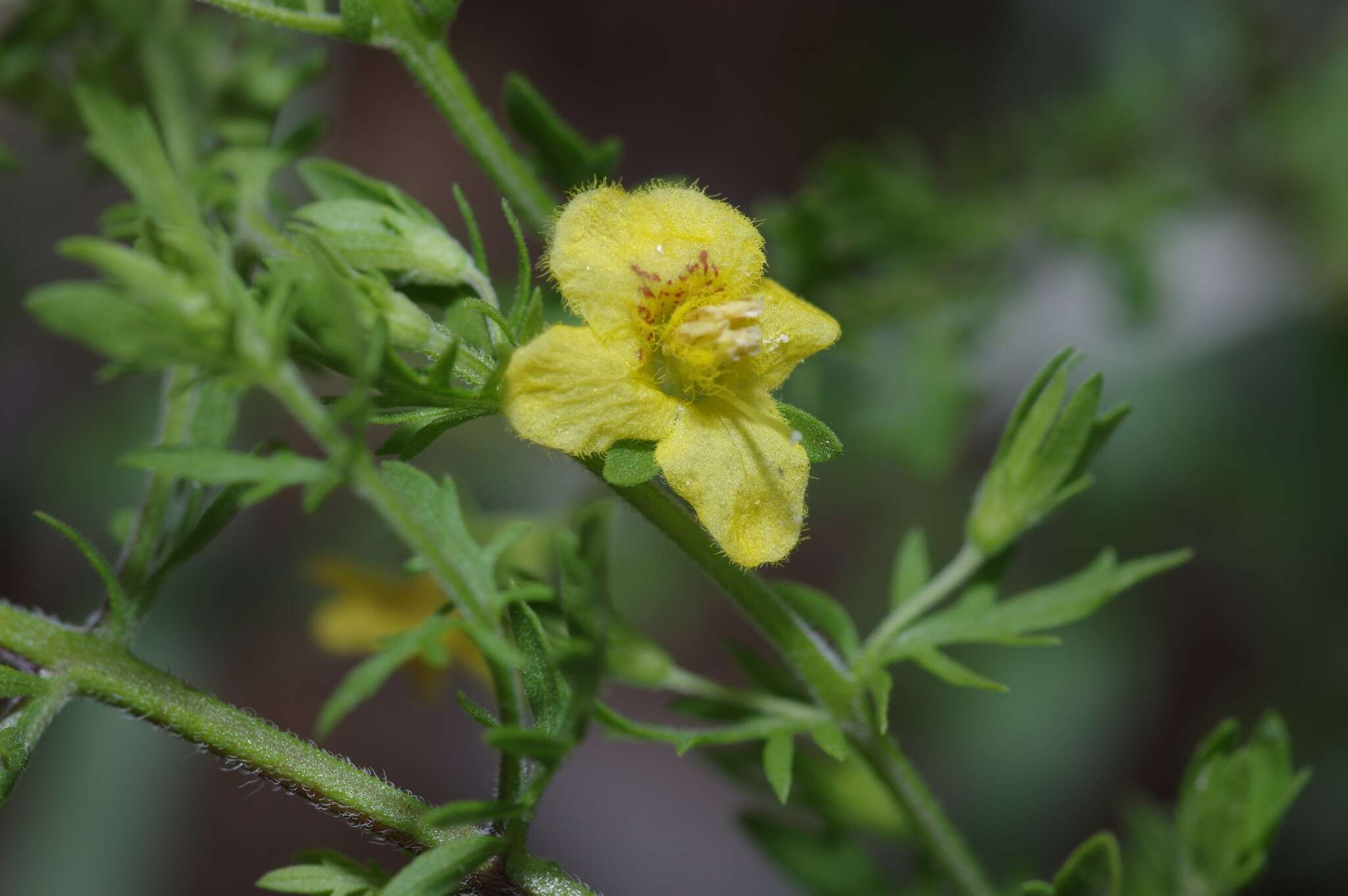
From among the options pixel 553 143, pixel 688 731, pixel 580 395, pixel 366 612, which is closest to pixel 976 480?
pixel 366 612

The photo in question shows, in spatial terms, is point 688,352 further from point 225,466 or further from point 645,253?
point 225,466

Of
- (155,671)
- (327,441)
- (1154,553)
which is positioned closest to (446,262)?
(327,441)

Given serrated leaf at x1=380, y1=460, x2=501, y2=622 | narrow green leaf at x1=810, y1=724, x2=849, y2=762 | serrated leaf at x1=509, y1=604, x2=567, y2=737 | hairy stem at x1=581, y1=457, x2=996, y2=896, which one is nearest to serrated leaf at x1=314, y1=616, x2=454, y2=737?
serrated leaf at x1=380, y1=460, x2=501, y2=622

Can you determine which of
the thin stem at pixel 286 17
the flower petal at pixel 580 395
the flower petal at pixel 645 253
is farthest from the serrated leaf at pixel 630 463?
the thin stem at pixel 286 17

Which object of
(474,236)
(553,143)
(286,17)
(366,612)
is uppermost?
(286,17)

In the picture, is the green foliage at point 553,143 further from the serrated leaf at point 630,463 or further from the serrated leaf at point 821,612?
the serrated leaf at point 821,612

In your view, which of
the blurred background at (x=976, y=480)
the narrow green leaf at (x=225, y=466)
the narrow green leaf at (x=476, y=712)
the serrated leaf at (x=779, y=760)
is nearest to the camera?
the narrow green leaf at (x=225, y=466)
